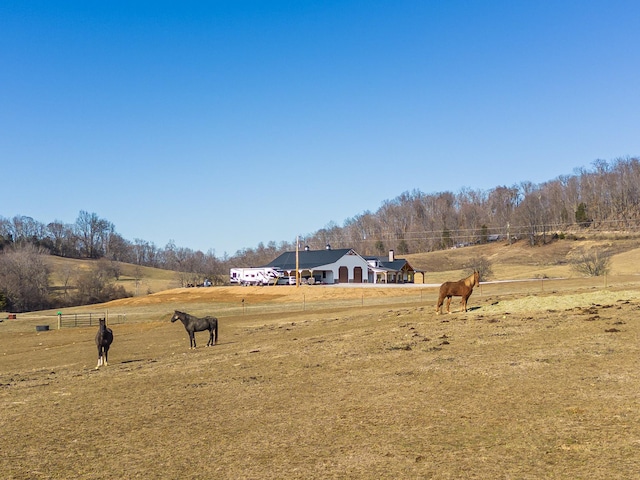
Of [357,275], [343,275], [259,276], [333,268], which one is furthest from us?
[259,276]

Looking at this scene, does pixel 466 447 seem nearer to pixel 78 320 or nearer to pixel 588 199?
pixel 78 320

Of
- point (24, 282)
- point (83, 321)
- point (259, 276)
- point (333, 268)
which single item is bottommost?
point (83, 321)

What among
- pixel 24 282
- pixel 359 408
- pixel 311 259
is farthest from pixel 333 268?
pixel 359 408

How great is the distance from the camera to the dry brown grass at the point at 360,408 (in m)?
8.86

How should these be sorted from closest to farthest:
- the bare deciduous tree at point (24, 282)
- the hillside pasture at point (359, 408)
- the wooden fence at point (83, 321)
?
the hillside pasture at point (359, 408)
the wooden fence at point (83, 321)
the bare deciduous tree at point (24, 282)

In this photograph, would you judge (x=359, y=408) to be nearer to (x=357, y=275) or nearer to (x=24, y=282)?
(x=357, y=275)

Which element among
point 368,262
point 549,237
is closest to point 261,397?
point 368,262

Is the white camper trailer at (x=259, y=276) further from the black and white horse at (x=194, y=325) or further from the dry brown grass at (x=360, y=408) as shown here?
the dry brown grass at (x=360, y=408)

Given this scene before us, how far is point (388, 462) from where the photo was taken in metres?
8.78

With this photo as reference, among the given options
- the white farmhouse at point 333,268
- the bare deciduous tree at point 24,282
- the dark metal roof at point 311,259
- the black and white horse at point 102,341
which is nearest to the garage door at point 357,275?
the white farmhouse at point 333,268

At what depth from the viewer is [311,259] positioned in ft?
331

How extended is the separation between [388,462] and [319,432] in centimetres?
207

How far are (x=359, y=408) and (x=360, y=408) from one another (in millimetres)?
21

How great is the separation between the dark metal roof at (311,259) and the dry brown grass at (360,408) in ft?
241
